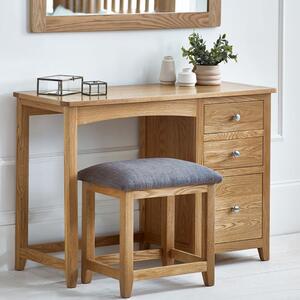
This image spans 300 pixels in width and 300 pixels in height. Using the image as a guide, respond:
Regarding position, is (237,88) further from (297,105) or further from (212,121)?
(297,105)

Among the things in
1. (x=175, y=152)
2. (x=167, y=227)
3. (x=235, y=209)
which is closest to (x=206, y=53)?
(x=175, y=152)

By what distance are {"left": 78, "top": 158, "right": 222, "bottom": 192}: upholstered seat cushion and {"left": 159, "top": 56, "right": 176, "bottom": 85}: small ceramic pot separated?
20.6 inches

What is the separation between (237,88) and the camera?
4.05 m

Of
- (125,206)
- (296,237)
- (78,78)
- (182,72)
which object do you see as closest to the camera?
(125,206)

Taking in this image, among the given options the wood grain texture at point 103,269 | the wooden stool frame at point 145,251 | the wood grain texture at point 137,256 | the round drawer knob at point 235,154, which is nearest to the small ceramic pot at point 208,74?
the round drawer knob at point 235,154

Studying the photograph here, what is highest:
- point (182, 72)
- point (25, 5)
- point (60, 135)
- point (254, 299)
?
point (25, 5)

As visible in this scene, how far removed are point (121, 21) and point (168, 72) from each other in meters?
0.30

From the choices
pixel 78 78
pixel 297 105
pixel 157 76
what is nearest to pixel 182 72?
pixel 157 76

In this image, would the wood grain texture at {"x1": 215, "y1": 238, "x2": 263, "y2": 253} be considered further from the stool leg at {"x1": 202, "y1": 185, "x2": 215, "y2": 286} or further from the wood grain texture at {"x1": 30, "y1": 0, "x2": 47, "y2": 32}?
the wood grain texture at {"x1": 30, "y1": 0, "x2": 47, "y2": 32}

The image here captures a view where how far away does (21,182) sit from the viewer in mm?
3920

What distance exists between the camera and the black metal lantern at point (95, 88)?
3.75 metres

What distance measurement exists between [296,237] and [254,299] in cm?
110

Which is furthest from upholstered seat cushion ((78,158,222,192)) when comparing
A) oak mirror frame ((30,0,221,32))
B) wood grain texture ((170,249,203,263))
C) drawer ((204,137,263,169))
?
oak mirror frame ((30,0,221,32))

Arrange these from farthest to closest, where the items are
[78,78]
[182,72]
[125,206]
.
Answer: [182,72], [78,78], [125,206]
